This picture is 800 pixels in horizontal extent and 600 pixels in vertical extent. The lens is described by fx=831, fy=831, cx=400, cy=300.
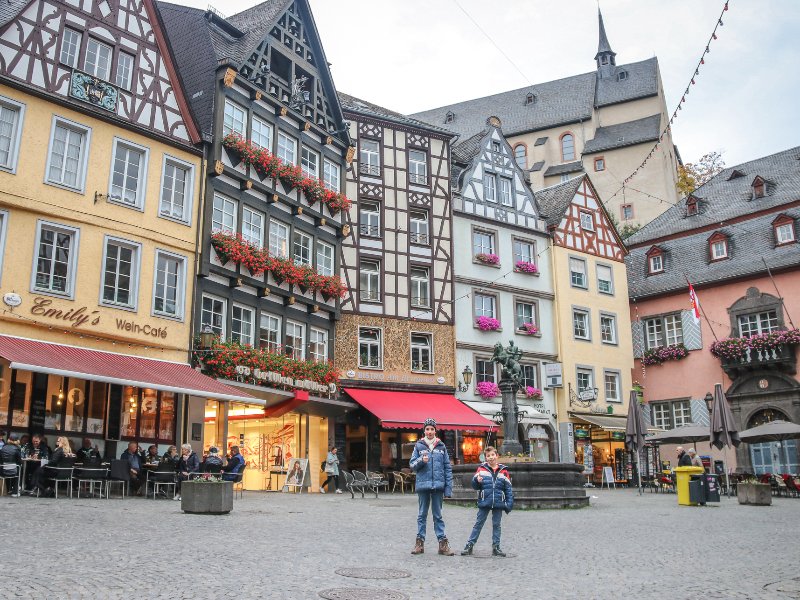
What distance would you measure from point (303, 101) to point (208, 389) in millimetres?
11532

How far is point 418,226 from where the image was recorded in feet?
102

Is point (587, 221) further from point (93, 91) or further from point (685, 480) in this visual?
point (93, 91)

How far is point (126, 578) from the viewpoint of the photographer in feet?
23.1

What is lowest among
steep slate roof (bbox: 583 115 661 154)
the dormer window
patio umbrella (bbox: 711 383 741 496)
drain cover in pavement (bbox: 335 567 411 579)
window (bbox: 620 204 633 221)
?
drain cover in pavement (bbox: 335 567 411 579)

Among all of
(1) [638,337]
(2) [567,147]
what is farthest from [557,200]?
(2) [567,147]

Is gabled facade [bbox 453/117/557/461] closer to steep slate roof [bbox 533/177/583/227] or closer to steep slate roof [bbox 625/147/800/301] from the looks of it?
steep slate roof [bbox 533/177/583/227]

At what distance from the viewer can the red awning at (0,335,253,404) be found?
53.9 ft

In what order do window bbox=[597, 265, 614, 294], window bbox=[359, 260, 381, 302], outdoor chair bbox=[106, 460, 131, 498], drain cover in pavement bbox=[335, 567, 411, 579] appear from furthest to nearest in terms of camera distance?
1. window bbox=[597, 265, 614, 294]
2. window bbox=[359, 260, 381, 302]
3. outdoor chair bbox=[106, 460, 131, 498]
4. drain cover in pavement bbox=[335, 567, 411, 579]

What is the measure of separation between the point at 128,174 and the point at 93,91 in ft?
6.92

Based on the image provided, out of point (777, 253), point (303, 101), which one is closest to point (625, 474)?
point (777, 253)

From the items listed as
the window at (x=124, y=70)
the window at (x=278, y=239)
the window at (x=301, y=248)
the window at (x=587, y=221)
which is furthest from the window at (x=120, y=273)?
the window at (x=587, y=221)

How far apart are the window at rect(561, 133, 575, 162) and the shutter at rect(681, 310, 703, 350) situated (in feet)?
101

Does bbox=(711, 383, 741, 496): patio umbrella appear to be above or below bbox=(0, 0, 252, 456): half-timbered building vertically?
below

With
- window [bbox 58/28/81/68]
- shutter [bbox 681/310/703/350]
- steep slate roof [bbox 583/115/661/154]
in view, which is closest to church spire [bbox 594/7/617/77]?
steep slate roof [bbox 583/115/661/154]
